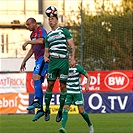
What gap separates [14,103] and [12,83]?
1740mm

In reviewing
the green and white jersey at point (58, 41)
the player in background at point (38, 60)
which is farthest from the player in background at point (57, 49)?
the player in background at point (38, 60)

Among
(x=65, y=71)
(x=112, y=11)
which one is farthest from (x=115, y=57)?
(x=65, y=71)

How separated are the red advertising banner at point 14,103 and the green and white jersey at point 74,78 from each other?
14811 millimetres

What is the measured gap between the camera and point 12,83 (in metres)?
37.8

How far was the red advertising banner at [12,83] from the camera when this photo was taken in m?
37.7

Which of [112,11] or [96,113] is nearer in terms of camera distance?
[96,113]

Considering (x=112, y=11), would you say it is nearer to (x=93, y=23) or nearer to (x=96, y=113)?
(x=93, y=23)

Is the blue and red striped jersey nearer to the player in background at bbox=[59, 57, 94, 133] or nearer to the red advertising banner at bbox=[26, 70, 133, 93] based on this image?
the player in background at bbox=[59, 57, 94, 133]

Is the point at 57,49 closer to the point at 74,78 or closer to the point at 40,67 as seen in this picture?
the point at 40,67

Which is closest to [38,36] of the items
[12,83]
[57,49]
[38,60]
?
[38,60]

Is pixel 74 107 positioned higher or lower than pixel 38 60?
lower

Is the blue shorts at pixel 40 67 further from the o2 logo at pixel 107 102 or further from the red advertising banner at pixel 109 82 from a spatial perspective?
the red advertising banner at pixel 109 82

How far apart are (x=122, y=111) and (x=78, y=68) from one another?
15.5 m

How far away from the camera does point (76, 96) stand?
2148 cm
